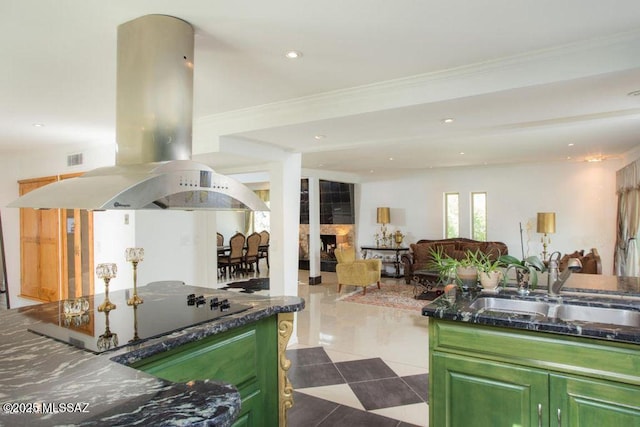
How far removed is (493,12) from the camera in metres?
1.79

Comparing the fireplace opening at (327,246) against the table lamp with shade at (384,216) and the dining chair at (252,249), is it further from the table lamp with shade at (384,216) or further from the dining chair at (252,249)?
the dining chair at (252,249)

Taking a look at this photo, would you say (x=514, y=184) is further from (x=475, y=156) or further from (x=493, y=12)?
(x=493, y=12)

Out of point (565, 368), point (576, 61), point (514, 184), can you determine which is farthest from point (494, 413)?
point (514, 184)

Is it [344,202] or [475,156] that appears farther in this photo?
[344,202]

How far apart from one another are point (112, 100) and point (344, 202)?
22.9ft

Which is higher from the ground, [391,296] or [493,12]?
[493,12]

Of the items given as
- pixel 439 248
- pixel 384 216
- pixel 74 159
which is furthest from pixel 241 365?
pixel 384 216

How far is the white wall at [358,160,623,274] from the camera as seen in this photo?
7.03 metres

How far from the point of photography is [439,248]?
25.5ft

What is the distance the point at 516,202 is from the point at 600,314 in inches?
244

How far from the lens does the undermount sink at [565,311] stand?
2.17 metres

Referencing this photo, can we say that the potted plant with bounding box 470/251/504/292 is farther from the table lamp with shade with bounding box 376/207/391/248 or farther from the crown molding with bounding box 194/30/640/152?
the table lamp with shade with bounding box 376/207/391/248

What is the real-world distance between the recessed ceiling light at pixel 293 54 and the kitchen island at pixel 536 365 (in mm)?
1674

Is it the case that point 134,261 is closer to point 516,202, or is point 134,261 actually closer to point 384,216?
point 384,216
